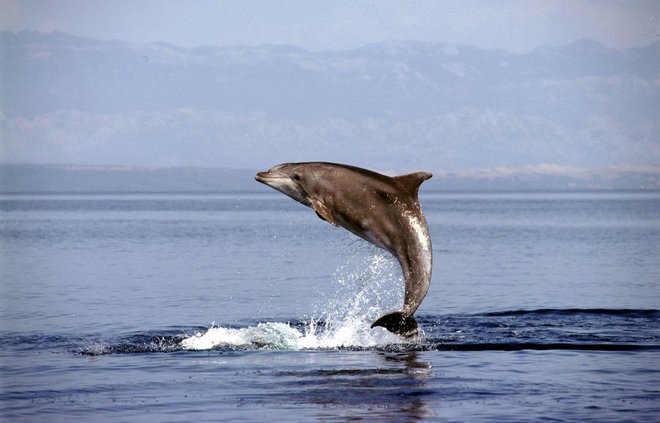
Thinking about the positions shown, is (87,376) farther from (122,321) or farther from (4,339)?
(122,321)

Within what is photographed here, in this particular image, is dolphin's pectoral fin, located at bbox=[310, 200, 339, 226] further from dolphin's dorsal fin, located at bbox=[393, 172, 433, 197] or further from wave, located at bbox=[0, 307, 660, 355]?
wave, located at bbox=[0, 307, 660, 355]

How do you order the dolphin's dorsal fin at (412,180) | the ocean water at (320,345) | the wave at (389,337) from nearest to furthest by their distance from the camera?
1. the ocean water at (320,345)
2. the dolphin's dorsal fin at (412,180)
3. the wave at (389,337)

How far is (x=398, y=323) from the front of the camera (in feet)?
79.1

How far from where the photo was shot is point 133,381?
23.4m

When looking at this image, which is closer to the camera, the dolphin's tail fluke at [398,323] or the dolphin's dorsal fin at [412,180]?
the dolphin's tail fluke at [398,323]

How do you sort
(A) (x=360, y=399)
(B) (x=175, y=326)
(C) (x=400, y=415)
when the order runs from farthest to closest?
1. (B) (x=175, y=326)
2. (A) (x=360, y=399)
3. (C) (x=400, y=415)

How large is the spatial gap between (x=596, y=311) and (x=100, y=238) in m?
62.0

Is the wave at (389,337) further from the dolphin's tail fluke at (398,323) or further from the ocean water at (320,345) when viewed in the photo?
the dolphin's tail fluke at (398,323)

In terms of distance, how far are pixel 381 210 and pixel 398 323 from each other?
2366mm

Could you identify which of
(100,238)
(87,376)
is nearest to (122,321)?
(87,376)

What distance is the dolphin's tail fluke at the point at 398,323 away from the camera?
2389cm

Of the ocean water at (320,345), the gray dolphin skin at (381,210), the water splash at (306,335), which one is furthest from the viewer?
the water splash at (306,335)

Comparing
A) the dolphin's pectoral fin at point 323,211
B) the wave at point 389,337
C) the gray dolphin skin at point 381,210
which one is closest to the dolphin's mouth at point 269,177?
the gray dolphin skin at point 381,210

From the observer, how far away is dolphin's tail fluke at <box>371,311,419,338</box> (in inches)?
941
